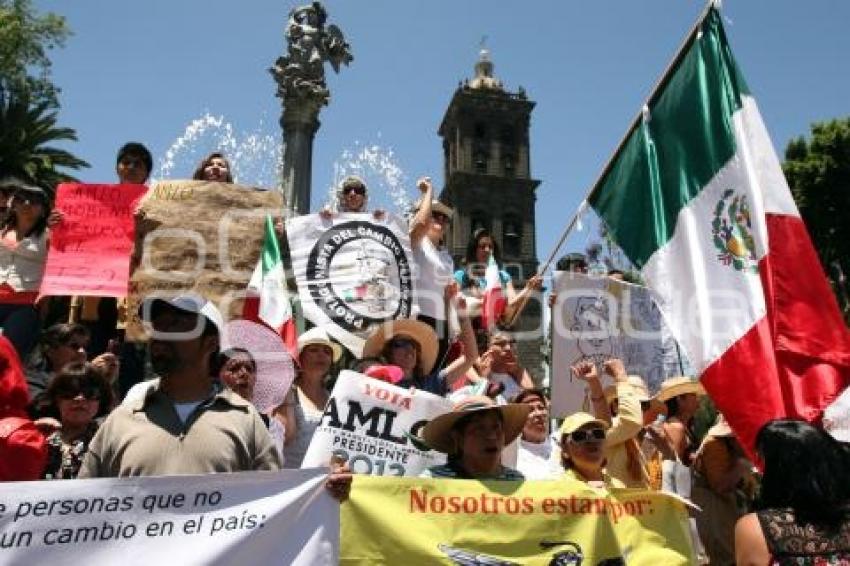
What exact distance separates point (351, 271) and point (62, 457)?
11.9 ft

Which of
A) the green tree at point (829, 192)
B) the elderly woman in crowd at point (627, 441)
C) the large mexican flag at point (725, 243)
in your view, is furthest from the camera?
the green tree at point (829, 192)

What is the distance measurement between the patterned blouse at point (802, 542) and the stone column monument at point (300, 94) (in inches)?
533

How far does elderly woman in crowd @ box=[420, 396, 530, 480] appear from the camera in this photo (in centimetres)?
366

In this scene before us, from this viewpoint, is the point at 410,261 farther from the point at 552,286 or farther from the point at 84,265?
the point at 84,265

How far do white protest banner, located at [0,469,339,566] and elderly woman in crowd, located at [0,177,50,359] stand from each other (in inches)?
149

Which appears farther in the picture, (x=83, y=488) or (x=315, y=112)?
(x=315, y=112)

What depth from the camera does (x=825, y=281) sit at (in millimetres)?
4707

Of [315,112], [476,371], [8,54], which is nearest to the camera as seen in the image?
[476,371]

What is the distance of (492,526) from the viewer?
348 cm

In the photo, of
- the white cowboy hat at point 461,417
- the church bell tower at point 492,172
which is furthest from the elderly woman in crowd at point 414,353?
the church bell tower at point 492,172

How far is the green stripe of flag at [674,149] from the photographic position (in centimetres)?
528

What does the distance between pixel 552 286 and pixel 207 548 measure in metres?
4.73

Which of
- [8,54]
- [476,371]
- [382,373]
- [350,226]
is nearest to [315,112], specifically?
[350,226]

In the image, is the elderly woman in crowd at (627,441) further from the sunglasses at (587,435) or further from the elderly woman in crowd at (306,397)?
the elderly woman in crowd at (306,397)
